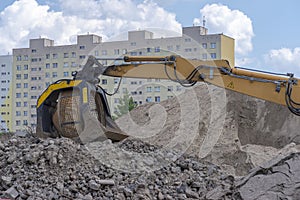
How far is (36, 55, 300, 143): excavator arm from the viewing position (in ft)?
27.7

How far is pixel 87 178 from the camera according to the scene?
7.88 metres

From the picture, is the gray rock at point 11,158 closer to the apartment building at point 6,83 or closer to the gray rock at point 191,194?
the gray rock at point 191,194

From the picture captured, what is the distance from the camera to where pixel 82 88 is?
9453mm

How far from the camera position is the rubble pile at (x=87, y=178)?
25.0 ft

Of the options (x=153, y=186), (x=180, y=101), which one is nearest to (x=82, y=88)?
(x=153, y=186)

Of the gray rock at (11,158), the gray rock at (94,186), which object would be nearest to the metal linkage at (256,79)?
the gray rock at (94,186)

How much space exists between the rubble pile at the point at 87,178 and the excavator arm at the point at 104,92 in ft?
2.40

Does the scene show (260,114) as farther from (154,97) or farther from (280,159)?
(154,97)

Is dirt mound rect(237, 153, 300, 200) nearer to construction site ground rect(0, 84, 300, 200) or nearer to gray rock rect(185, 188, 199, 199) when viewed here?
construction site ground rect(0, 84, 300, 200)

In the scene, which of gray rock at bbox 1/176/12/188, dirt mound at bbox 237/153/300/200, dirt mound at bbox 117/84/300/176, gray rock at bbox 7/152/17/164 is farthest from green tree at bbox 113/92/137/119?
dirt mound at bbox 237/153/300/200

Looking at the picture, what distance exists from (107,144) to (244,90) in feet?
7.24

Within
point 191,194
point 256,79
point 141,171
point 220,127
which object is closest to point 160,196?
point 191,194

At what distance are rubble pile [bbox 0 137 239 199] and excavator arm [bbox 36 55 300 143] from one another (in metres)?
0.73

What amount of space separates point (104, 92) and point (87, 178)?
8.09 feet
